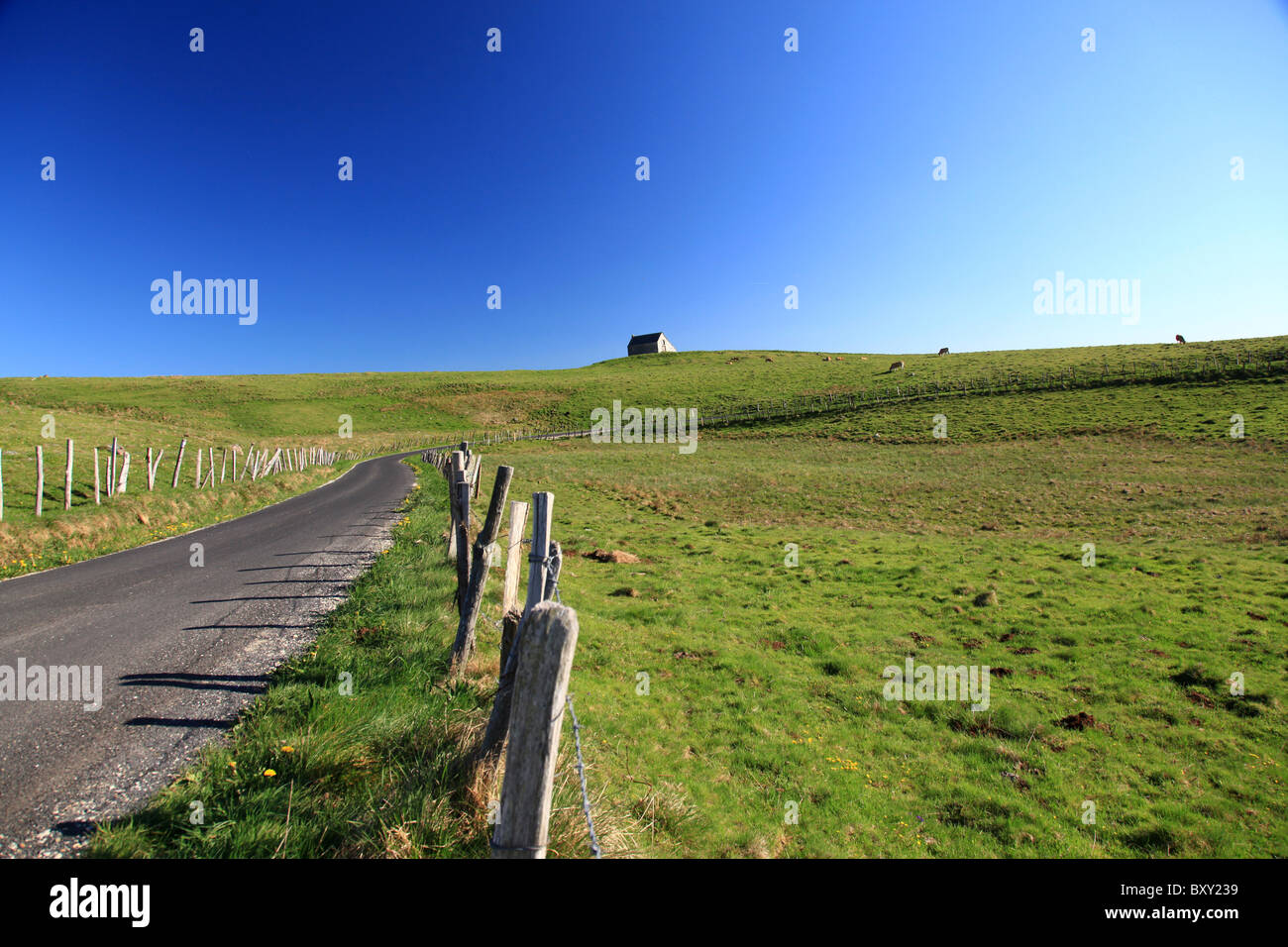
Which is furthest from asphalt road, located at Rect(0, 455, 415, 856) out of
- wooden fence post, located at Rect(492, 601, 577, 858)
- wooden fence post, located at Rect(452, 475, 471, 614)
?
wooden fence post, located at Rect(492, 601, 577, 858)

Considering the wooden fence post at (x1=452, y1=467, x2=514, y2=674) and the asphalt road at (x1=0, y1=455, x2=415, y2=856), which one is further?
the wooden fence post at (x1=452, y1=467, x2=514, y2=674)

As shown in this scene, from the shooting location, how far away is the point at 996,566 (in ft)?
52.4

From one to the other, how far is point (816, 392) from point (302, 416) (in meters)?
Answer: 70.4

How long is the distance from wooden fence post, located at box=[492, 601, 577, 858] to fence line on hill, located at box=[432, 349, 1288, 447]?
57.1m

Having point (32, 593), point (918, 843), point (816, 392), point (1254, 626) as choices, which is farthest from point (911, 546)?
point (816, 392)

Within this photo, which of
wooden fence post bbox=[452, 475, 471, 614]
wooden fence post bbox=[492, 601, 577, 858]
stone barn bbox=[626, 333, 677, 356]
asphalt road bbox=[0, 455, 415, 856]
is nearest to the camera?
wooden fence post bbox=[492, 601, 577, 858]

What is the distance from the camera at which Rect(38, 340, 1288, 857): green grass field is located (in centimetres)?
393

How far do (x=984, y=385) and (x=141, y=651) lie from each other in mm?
71125

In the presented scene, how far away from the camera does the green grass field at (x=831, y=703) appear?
3932 millimetres

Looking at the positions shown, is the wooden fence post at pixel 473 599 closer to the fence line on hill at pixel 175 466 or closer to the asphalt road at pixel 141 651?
the asphalt road at pixel 141 651

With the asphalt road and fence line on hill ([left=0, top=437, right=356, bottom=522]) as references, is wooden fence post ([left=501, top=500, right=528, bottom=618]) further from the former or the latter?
fence line on hill ([left=0, top=437, right=356, bottom=522])

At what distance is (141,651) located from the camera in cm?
676

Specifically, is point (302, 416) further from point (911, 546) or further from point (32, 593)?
point (911, 546)
